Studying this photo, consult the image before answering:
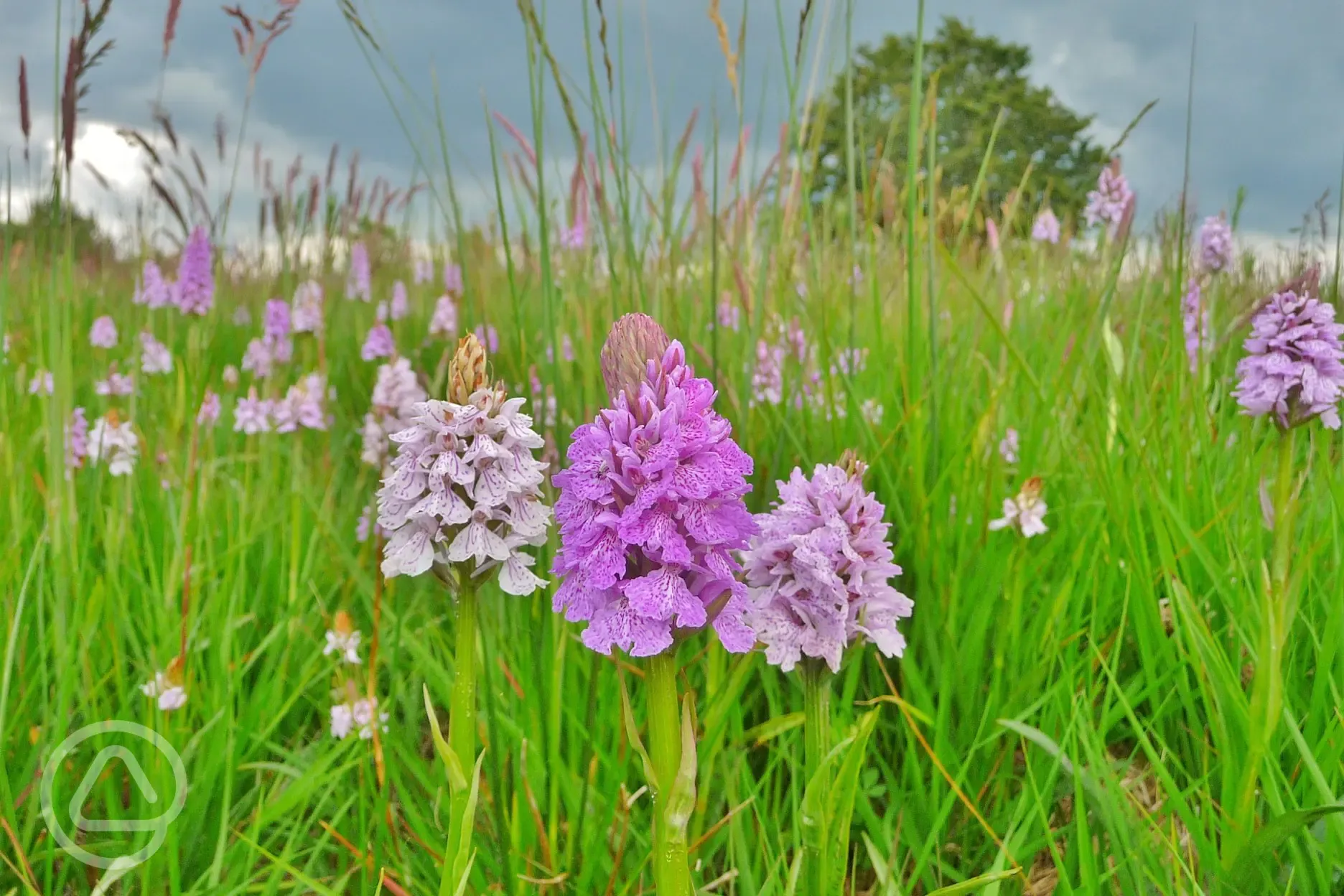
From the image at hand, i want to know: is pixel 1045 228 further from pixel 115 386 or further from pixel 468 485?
pixel 468 485

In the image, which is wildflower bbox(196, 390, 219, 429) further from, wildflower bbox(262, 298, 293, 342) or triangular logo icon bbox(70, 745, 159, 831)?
triangular logo icon bbox(70, 745, 159, 831)

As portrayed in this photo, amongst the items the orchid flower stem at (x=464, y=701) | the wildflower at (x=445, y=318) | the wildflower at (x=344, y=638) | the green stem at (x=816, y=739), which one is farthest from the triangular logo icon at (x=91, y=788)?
the wildflower at (x=445, y=318)

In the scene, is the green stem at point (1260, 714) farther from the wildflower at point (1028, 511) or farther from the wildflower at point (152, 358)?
the wildflower at point (152, 358)

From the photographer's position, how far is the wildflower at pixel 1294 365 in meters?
2.24

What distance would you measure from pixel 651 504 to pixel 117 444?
3.17m

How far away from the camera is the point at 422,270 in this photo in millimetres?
10609

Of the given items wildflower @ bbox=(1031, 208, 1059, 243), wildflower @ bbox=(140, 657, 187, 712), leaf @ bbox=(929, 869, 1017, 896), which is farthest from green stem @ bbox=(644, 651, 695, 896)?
wildflower @ bbox=(1031, 208, 1059, 243)

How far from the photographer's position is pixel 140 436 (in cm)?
401

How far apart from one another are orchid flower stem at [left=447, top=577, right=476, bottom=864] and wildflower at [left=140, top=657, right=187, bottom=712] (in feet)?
3.84

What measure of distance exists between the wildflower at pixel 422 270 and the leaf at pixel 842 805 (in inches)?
362

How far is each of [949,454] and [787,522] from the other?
1576 millimetres

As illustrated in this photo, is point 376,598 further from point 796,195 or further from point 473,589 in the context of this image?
point 796,195

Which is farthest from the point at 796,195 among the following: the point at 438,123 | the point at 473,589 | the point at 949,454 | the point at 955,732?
the point at 473,589

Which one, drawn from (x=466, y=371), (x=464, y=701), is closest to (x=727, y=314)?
(x=466, y=371)
